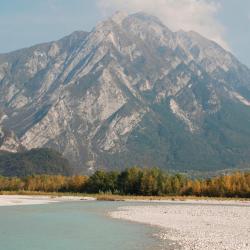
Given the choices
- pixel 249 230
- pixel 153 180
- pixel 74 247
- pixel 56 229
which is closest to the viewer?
pixel 74 247

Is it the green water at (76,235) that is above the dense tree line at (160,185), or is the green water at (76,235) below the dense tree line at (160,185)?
below

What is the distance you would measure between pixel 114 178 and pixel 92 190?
10.5 metres

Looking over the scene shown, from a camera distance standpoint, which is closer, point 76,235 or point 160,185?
point 76,235

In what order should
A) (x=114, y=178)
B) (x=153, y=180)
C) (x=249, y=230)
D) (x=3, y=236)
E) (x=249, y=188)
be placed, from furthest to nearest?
(x=114, y=178), (x=153, y=180), (x=249, y=188), (x=249, y=230), (x=3, y=236)

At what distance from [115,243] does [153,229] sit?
1229 centimetres

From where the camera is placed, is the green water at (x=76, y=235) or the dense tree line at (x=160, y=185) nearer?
the green water at (x=76, y=235)

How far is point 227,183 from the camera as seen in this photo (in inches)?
6019

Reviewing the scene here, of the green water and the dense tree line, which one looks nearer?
the green water

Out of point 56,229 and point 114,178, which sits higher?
point 114,178

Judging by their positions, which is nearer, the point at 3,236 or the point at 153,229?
the point at 3,236

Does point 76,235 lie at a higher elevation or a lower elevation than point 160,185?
lower

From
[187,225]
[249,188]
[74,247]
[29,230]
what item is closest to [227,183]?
[249,188]

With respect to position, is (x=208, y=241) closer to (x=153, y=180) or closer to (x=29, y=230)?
(x=29, y=230)

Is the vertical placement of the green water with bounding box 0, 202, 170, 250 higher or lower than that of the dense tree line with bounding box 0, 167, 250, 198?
lower
